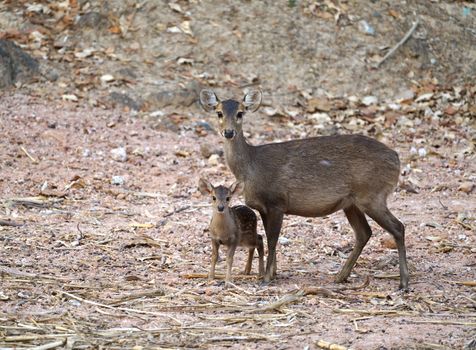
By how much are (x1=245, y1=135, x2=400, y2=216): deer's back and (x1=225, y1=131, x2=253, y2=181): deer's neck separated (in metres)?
0.08

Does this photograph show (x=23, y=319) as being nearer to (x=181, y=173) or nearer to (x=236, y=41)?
(x=181, y=173)

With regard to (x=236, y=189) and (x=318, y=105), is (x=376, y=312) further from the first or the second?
(x=318, y=105)

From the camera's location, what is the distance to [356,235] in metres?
9.64

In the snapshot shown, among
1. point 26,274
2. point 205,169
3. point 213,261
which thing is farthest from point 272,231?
point 205,169

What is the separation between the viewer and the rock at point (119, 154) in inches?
527

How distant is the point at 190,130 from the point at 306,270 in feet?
18.1

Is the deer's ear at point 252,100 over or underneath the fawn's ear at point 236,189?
over

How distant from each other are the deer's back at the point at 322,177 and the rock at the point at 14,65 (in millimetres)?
7006

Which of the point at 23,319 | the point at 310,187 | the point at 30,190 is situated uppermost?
the point at 310,187

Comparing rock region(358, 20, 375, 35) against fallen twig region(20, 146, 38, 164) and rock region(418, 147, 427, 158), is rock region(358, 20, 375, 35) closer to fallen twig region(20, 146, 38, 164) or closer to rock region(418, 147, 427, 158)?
rock region(418, 147, 427, 158)

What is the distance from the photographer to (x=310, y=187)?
9281mm

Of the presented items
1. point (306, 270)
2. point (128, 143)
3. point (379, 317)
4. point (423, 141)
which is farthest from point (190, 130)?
point (379, 317)

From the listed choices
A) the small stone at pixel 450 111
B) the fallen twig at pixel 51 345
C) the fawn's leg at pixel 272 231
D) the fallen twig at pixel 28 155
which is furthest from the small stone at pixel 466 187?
the fallen twig at pixel 51 345

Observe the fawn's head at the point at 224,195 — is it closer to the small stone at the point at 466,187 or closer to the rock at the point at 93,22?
the small stone at the point at 466,187
